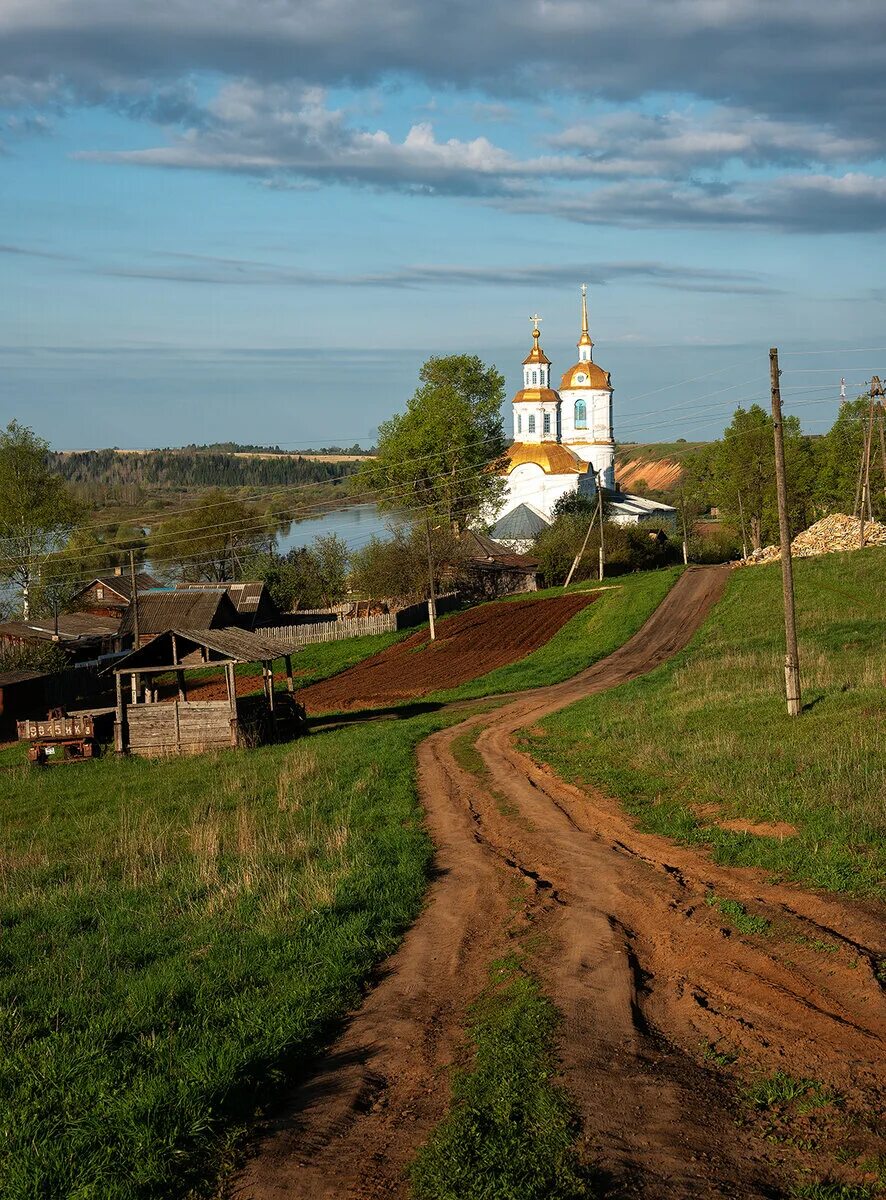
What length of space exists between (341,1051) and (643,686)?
76.3 feet

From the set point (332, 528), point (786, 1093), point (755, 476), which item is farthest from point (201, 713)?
point (332, 528)

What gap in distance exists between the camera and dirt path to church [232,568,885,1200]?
6.37 meters

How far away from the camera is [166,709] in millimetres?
28609

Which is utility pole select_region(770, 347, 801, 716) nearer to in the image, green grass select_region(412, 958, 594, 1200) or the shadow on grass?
the shadow on grass

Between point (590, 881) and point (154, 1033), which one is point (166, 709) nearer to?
point (590, 881)

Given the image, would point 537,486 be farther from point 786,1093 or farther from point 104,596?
point 786,1093

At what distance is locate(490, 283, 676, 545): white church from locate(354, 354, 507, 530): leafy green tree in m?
10.8

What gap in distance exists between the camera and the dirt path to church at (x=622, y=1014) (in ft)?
20.9

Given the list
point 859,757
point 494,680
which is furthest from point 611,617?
point 859,757

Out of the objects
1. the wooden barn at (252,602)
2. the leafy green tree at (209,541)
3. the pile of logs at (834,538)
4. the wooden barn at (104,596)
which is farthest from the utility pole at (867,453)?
the leafy green tree at (209,541)

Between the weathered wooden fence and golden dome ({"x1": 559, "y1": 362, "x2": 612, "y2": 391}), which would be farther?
golden dome ({"x1": 559, "y1": 362, "x2": 612, "y2": 391})

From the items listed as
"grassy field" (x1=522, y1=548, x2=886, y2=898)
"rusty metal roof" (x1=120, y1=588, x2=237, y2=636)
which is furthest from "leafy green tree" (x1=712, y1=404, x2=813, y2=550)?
"grassy field" (x1=522, y1=548, x2=886, y2=898)

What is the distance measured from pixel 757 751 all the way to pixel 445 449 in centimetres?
5814

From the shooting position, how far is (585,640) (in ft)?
149
